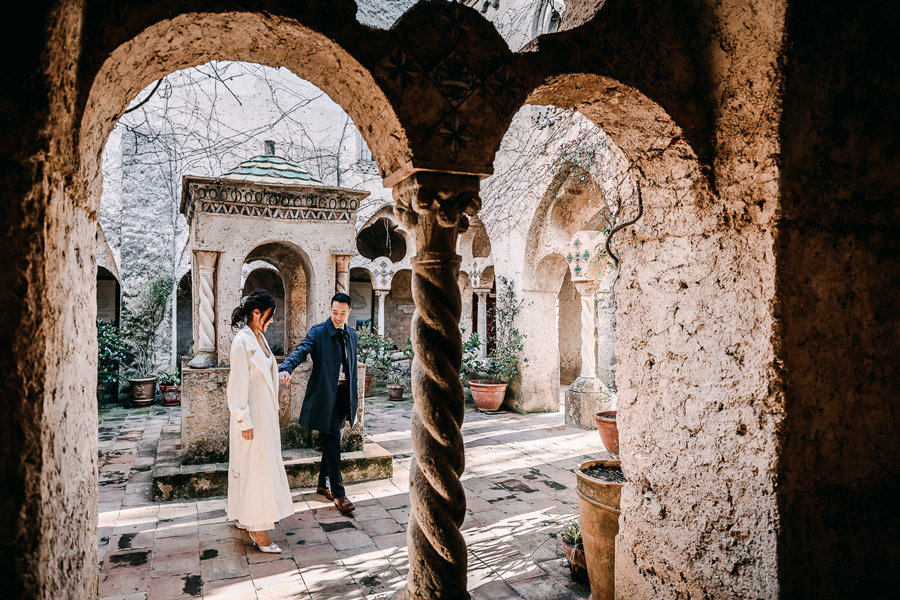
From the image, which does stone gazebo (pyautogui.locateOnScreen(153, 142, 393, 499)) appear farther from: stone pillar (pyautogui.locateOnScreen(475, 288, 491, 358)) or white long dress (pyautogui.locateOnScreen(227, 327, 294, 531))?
stone pillar (pyautogui.locateOnScreen(475, 288, 491, 358))

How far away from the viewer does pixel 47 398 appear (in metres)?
1.37

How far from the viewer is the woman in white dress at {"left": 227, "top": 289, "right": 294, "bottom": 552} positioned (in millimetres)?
3436

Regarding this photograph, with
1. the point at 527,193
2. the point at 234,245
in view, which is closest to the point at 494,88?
the point at 234,245

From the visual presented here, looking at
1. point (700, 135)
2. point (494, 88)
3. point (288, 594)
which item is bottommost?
point (288, 594)

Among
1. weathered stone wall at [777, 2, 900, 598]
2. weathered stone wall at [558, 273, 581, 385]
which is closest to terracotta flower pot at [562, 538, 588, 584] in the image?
weathered stone wall at [777, 2, 900, 598]

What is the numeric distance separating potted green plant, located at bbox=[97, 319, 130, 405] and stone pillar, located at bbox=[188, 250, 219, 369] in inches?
181

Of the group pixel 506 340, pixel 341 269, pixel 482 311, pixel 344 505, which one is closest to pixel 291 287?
pixel 341 269

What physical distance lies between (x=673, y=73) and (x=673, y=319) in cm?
99

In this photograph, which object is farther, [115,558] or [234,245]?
[234,245]

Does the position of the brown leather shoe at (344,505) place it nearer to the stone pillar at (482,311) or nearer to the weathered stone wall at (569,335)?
the stone pillar at (482,311)

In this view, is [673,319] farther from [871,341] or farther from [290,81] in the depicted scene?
[290,81]

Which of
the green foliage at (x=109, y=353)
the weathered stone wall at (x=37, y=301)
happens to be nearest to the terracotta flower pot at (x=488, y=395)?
the green foliage at (x=109, y=353)

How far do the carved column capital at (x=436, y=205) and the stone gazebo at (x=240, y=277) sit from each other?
3.28m

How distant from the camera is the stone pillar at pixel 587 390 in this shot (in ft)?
23.7
